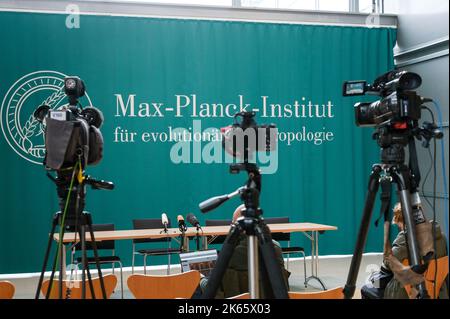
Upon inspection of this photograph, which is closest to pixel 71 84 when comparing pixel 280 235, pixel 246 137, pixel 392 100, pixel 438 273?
pixel 246 137

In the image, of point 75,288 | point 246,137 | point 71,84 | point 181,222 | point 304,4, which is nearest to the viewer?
point 246,137

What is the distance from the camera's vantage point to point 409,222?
188cm

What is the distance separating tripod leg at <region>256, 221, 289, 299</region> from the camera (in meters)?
1.79

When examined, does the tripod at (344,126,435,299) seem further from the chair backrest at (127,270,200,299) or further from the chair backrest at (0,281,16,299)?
the chair backrest at (0,281,16,299)

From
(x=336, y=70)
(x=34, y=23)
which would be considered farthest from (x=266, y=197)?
(x=34, y=23)

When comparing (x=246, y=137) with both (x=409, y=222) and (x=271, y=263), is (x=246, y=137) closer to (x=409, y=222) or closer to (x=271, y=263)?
(x=271, y=263)

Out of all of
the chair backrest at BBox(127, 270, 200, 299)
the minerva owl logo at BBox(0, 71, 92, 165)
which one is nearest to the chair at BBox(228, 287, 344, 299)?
the chair backrest at BBox(127, 270, 200, 299)

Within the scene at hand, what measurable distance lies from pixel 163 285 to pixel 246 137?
1.12 metres

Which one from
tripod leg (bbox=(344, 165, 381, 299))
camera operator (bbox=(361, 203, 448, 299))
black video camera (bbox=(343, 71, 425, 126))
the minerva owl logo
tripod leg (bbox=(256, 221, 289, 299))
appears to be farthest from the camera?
the minerva owl logo

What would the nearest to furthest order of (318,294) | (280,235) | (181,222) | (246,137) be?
1. (246,137)
2. (318,294)
3. (181,222)
4. (280,235)

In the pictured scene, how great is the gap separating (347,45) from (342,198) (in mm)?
2116

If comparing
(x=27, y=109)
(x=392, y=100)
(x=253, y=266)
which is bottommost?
(x=253, y=266)

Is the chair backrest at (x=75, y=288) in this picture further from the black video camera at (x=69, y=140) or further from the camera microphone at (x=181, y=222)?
the camera microphone at (x=181, y=222)

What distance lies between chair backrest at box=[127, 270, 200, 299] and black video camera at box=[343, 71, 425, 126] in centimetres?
124
